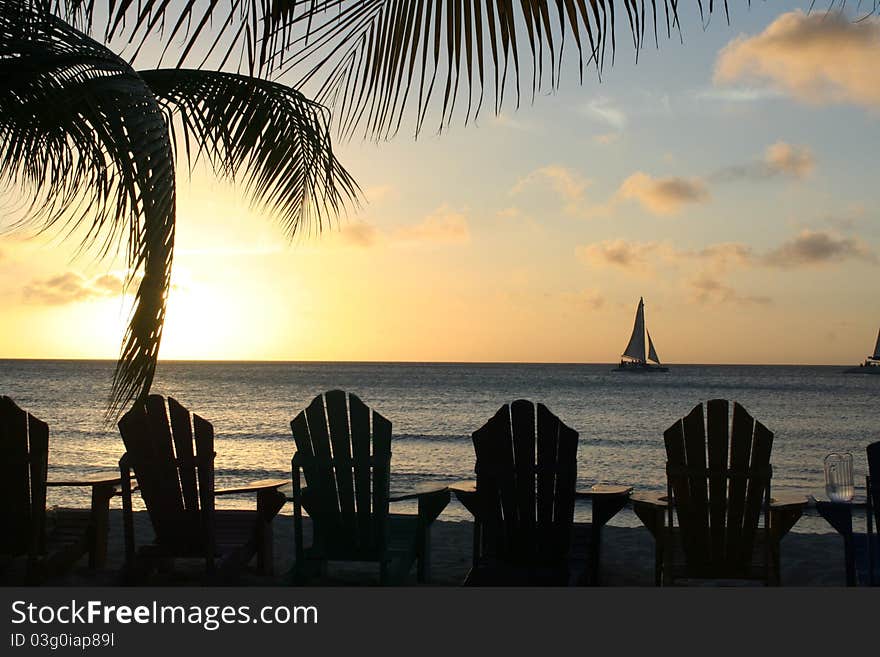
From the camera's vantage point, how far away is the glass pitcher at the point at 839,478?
4387mm

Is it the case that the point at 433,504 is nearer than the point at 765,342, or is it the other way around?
the point at 433,504

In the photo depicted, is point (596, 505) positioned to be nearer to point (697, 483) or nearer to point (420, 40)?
point (697, 483)

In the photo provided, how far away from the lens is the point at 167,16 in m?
1.05

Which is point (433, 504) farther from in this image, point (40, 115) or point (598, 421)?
point (598, 421)

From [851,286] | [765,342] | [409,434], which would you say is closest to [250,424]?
[409,434]

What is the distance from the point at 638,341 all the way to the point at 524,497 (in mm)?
59875

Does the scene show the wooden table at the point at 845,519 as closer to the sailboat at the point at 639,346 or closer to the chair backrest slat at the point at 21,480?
the chair backrest slat at the point at 21,480

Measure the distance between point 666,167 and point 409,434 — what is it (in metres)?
15.9

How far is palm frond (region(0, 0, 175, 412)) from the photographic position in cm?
221

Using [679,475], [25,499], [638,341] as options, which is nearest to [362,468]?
[679,475]

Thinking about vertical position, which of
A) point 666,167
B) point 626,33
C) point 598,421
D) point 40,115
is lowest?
point 598,421

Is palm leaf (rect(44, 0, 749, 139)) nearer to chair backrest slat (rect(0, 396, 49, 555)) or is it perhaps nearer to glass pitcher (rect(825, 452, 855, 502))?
chair backrest slat (rect(0, 396, 49, 555))

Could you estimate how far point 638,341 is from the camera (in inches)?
2467
